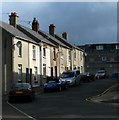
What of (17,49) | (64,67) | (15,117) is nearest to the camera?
(15,117)

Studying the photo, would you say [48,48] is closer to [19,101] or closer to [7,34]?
[7,34]

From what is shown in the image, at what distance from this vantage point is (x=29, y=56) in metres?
50.0

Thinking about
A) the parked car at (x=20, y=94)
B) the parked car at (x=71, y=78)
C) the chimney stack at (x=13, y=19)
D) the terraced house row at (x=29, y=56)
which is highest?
the chimney stack at (x=13, y=19)

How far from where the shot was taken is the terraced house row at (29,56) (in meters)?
45.2

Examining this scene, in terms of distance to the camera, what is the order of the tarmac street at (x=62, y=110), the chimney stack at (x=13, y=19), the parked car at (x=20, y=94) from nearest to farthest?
1. the tarmac street at (x=62, y=110)
2. the parked car at (x=20, y=94)
3. the chimney stack at (x=13, y=19)

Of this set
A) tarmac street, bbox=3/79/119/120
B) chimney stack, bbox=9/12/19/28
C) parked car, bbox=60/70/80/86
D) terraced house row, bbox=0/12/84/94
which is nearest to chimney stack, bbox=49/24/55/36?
terraced house row, bbox=0/12/84/94

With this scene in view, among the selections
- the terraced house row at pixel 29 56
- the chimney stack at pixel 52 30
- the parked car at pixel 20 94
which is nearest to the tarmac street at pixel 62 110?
the parked car at pixel 20 94

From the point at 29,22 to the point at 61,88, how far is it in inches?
796

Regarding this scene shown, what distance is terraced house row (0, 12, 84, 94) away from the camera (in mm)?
45250

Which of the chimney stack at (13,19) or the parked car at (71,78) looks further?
the chimney stack at (13,19)

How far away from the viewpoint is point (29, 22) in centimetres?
6088

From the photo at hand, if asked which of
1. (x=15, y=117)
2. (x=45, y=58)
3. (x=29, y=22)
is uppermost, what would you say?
(x=29, y=22)

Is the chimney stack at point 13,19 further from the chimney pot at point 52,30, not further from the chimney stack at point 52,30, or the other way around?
the chimney pot at point 52,30

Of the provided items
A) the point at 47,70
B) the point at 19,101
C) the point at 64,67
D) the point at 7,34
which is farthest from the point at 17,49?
the point at 64,67
